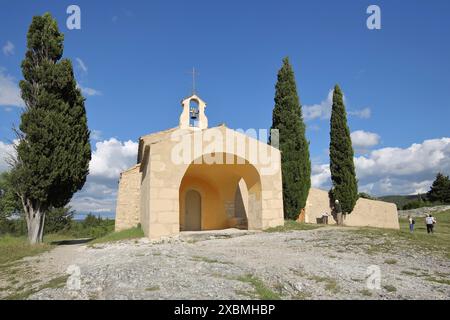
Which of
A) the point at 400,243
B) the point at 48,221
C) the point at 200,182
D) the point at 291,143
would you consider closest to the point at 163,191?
the point at 200,182

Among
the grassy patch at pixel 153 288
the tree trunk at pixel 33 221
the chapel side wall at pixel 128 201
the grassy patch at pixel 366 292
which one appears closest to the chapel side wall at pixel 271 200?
the chapel side wall at pixel 128 201

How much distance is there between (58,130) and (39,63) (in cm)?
358

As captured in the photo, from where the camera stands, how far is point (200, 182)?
62.1 feet

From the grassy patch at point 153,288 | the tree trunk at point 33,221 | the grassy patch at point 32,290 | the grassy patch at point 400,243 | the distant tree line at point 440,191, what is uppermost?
the distant tree line at point 440,191

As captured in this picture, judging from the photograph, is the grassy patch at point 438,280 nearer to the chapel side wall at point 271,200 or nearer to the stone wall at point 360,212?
the chapel side wall at point 271,200

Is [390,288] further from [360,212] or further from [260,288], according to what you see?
[360,212]

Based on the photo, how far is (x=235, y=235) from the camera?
44.4 ft

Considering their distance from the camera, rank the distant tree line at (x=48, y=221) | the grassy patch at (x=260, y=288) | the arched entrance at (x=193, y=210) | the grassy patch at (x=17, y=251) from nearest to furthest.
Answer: the grassy patch at (x=260, y=288) → the grassy patch at (x=17, y=251) → the arched entrance at (x=193, y=210) → the distant tree line at (x=48, y=221)

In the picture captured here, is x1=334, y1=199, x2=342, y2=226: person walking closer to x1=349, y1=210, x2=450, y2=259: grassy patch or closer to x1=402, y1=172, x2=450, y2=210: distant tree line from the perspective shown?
x1=349, y1=210, x2=450, y2=259: grassy patch

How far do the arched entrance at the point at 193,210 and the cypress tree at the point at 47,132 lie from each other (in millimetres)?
5626

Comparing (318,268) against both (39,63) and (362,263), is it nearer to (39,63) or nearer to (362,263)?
(362,263)

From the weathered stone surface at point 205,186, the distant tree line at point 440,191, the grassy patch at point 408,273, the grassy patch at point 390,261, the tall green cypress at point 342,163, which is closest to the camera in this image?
the grassy patch at point 408,273

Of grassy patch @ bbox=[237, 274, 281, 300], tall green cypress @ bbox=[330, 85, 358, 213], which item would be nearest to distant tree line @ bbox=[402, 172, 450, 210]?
tall green cypress @ bbox=[330, 85, 358, 213]

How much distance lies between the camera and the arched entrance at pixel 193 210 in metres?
18.7
